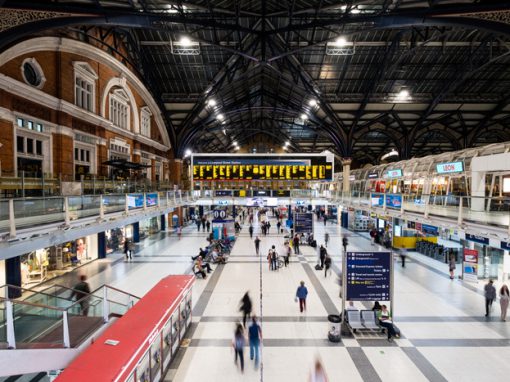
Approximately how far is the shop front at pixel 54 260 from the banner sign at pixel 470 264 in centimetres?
1935

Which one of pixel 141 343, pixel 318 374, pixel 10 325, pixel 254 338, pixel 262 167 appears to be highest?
pixel 262 167

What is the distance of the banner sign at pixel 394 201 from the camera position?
14180 millimetres

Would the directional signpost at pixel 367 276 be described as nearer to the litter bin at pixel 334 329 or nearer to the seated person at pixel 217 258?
the litter bin at pixel 334 329

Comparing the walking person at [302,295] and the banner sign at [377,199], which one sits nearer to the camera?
the walking person at [302,295]

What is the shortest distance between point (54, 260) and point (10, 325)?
12.0m

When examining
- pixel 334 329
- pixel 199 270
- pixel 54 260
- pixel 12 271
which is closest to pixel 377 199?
pixel 334 329

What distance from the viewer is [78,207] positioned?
9141mm

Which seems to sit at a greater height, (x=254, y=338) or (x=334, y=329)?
(x=254, y=338)

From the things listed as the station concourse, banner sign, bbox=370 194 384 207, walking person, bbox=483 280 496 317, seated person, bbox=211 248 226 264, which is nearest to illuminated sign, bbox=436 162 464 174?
the station concourse

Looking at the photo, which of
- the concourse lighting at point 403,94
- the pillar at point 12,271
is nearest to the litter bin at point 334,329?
the pillar at point 12,271

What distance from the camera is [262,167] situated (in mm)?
22953

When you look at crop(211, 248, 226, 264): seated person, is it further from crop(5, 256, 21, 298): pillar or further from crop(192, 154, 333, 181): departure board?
crop(5, 256, 21, 298): pillar

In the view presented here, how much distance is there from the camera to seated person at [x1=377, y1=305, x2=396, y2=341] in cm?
852

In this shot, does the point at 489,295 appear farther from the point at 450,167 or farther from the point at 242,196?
the point at 242,196
